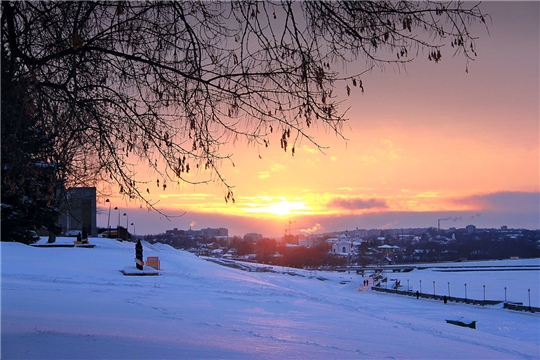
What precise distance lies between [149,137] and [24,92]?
128cm

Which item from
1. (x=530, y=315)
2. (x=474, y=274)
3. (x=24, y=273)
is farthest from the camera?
(x=474, y=274)

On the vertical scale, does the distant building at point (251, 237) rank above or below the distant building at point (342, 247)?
above

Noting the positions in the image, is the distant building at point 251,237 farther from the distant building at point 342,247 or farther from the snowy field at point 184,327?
the snowy field at point 184,327

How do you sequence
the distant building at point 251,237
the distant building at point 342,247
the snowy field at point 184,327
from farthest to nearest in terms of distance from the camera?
the distant building at point 342,247
the distant building at point 251,237
the snowy field at point 184,327

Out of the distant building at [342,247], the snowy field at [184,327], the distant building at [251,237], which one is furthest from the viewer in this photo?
the distant building at [342,247]

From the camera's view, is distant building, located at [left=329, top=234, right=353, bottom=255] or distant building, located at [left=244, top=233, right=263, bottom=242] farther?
distant building, located at [left=329, top=234, right=353, bottom=255]

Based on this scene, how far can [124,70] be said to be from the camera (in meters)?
5.64

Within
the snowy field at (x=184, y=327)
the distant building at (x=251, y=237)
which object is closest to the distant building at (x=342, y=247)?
the distant building at (x=251, y=237)

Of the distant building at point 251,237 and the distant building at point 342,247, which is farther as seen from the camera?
the distant building at point 342,247

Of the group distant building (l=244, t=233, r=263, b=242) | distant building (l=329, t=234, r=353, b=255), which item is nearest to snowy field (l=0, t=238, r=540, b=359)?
distant building (l=244, t=233, r=263, b=242)

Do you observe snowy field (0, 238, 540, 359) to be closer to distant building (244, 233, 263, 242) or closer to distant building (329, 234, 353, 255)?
distant building (244, 233, 263, 242)

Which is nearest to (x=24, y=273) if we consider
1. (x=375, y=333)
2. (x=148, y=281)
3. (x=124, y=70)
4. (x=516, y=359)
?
(x=148, y=281)

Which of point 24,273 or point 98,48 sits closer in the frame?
point 98,48

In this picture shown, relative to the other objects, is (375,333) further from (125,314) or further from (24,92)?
(24,92)
